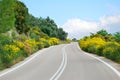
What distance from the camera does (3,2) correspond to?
33844 millimetres

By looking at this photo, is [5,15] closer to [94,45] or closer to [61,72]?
[61,72]

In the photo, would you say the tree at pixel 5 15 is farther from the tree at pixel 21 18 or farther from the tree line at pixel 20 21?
the tree at pixel 21 18

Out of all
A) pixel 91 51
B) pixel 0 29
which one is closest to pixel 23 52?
pixel 0 29

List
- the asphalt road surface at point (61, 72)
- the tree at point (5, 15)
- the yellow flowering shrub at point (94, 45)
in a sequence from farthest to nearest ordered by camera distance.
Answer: the yellow flowering shrub at point (94, 45) → the tree at point (5, 15) → the asphalt road surface at point (61, 72)

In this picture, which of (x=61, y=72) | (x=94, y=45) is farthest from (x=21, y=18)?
(x=61, y=72)

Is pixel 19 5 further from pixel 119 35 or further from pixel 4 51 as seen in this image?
pixel 4 51

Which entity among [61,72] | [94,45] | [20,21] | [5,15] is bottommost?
[61,72]

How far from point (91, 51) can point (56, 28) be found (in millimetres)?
77288

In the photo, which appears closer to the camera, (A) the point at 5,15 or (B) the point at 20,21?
(A) the point at 5,15

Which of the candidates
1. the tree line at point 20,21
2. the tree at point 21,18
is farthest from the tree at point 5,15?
the tree at point 21,18

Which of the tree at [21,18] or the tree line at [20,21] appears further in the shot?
the tree at [21,18]

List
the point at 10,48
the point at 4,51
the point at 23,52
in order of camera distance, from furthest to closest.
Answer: the point at 23,52, the point at 10,48, the point at 4,51

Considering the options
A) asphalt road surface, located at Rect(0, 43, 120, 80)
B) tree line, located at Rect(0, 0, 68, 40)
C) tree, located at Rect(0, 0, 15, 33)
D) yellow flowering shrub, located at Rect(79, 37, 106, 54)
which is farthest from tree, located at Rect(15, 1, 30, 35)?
asphalt road surface, located at Rect(0, 43, 120, 80)

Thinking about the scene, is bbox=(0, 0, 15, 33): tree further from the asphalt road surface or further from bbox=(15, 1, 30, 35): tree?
bbox=(15, 1, 30, 35): tree
